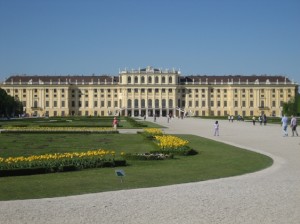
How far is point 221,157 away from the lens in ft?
47.7

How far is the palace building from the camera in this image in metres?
101

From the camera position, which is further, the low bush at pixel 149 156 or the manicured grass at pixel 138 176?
the low bush at pixel 149 156

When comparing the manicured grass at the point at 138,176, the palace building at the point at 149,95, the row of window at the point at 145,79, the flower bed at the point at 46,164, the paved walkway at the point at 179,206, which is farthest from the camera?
the row of window at the point at 145,79

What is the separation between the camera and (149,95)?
4038 inches

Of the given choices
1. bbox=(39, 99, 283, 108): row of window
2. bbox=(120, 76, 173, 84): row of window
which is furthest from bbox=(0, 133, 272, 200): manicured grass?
bbox=(120, 76, 173, 84): row of window

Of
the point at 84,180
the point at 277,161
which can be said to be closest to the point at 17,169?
the point at 84,180

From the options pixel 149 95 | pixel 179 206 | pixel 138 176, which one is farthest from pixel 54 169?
pixel 149 95

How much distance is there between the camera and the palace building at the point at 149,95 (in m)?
101

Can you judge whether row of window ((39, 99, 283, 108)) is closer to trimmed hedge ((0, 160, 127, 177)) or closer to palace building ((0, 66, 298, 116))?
palace building ((0, 66, 298, 116))

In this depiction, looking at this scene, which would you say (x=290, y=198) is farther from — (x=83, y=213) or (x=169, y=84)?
(x=169, y=84)

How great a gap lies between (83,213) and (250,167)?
620cm

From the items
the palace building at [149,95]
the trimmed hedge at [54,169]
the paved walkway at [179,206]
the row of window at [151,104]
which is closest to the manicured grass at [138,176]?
the trimmed hedge at [54,169]

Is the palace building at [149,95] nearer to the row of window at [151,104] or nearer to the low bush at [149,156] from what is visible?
the row of window at [151,104]

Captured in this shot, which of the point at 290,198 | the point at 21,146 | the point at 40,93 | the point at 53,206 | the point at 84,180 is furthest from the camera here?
the point at 40,93
